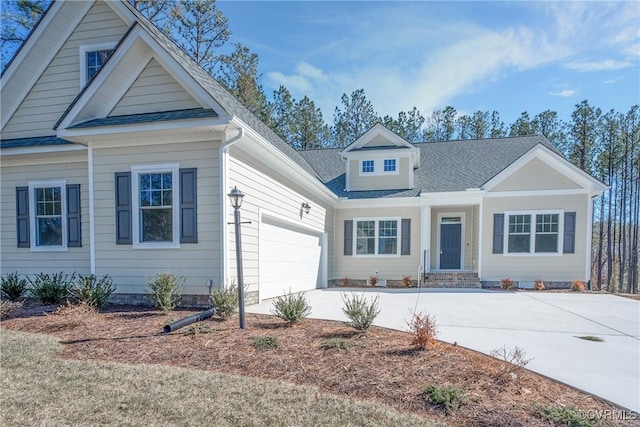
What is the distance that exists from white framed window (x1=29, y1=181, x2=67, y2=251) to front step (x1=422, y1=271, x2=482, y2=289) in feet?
37.1

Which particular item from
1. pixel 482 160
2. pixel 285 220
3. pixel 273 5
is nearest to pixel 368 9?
pixel 273 5

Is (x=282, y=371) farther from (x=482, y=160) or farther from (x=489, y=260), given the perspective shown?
(x=482, y=160)

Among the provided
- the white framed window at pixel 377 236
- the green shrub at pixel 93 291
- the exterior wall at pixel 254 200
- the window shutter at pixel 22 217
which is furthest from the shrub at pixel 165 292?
the white framed window at pixel 377 236

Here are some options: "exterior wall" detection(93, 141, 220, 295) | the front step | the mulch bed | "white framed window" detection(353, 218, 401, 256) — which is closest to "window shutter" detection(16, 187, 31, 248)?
"exterior wall" detection(93, 141, 220, 295)

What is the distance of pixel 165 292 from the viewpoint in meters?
6.19

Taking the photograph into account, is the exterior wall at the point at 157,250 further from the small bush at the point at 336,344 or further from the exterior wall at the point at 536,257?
the exterior wall at the point at 536,257

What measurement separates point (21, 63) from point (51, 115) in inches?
69.9

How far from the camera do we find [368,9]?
8.80m

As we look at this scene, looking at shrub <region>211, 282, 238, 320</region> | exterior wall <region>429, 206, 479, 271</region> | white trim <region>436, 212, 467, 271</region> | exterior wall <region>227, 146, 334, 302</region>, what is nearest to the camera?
shrub <region>211, 282, 238, 320</region>

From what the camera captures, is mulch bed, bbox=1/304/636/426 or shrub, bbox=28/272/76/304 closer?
mulch bed, bbox=1/304/636/426

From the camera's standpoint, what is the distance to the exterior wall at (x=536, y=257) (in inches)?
448

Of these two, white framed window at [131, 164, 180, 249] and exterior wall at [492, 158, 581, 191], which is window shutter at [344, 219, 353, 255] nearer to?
exterior wall at [492, 158, 581, 191]

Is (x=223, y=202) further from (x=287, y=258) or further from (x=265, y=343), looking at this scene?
(x=287, y=258)

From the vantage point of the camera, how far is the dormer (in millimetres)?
13336
